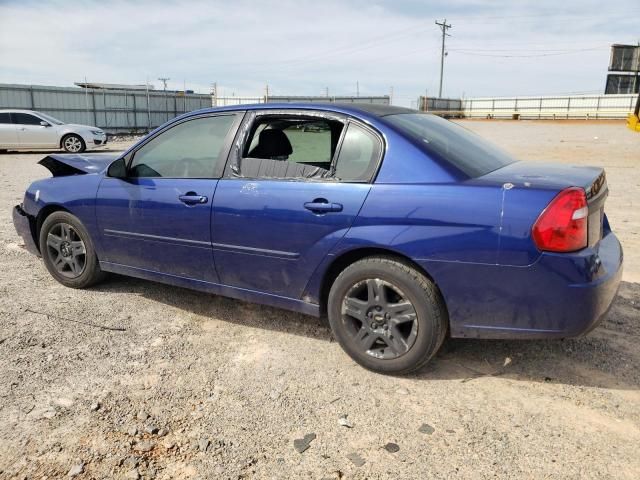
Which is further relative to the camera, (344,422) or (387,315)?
(387,315)

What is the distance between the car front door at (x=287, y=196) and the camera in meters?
3.15

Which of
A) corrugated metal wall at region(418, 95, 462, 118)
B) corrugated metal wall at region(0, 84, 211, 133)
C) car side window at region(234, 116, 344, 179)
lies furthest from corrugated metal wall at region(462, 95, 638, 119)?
car side window at region(234, 116, 344, 179)

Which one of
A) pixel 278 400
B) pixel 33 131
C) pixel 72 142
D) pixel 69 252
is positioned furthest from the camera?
pixel 72 142

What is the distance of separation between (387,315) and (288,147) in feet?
4.47

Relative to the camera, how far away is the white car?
17656 mm

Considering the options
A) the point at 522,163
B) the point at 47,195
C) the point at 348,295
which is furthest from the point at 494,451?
the point at 47,195

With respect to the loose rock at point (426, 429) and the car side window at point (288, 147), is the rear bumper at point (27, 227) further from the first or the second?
the loose rock at point (426, 429)

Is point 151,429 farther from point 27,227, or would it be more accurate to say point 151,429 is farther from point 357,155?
point 27,227

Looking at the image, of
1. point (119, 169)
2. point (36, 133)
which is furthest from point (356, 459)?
point (36, 133)

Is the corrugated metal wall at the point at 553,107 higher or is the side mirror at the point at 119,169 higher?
the corrugated metal wall at the point at 553,107

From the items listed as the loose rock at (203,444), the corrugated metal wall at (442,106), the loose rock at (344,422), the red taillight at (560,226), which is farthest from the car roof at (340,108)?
the corrugated metal wall at (442,106)

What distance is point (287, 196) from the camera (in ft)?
10.8

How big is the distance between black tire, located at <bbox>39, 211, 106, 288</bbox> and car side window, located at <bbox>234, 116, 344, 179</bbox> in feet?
5.57

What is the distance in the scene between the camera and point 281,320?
3979 mm
